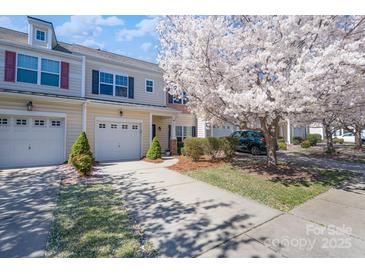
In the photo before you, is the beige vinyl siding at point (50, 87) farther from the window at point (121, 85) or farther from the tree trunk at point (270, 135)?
the tree trunk at point (270, 135)

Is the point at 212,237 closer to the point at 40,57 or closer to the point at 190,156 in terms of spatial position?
the point at 190,156

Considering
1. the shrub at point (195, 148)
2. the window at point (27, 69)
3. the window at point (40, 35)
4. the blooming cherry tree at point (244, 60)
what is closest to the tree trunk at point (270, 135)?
the blooming cherry tree at point (244, 60)

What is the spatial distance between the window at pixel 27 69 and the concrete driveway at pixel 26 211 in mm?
4755

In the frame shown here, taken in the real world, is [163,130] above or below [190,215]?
above

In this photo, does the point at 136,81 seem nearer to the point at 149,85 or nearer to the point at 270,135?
the point at 149,85

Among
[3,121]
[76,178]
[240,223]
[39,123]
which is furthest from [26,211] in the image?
[3,121]

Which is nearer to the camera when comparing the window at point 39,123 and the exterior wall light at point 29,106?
the exterior wall light at point 29,106

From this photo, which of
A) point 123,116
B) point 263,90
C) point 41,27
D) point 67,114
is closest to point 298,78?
point 263,90

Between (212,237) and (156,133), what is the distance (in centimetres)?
1141

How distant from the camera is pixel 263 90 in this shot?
5.88 meters

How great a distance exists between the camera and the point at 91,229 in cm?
359

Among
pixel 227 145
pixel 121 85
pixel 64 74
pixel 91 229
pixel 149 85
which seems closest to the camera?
pixel 91 229

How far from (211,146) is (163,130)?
16.7 feet

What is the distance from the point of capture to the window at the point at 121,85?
41.0 feet
